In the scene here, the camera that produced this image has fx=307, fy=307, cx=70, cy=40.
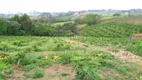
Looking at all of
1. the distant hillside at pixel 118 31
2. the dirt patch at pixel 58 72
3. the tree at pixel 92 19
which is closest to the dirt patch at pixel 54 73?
the dirt patch at pixel 58 72

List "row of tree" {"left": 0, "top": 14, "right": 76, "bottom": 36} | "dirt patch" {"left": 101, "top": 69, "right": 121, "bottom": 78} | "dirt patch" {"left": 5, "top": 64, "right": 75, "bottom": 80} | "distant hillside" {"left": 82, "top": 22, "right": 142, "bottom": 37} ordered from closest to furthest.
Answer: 1. "dirt patch" {"left": 5, "top": 64, "right": 75, "bottom": 80}
2. "dirt patch" {"left": 101, "top": 69, "right": 121, "bottom": 78}
3. "distant hillside" {"left": 82, "top": 22, "right": 142, "bottom": 37}
4. "row of tree" {"left": 0, "top": 14, "right": 76, "bottom": 36}

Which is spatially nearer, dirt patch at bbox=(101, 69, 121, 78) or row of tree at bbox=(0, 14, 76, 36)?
dirt patch at bbox=(101, 69, 121, 78)

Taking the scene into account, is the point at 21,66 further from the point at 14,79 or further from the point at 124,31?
the point at 124,31

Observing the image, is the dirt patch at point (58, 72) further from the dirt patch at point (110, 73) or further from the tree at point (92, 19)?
the tree at point (92, 19)

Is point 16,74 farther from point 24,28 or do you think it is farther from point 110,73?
point 24,28

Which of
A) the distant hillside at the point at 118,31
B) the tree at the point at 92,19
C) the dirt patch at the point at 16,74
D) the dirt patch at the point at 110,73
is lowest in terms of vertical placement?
the tree at the point at 92,19

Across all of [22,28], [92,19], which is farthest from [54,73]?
[92,19]

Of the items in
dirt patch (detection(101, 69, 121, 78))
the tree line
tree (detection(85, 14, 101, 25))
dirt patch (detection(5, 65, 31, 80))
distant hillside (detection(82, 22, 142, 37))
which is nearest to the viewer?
dirt patch (detection(5, 65, 31, 80))

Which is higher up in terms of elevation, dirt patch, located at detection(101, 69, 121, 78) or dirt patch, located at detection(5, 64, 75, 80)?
dirt patch, located at detection(5, 64, 75, 80)

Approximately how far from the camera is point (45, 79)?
9664 millimetres

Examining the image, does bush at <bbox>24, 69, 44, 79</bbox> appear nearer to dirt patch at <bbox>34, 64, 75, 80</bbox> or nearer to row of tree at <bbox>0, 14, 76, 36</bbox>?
dirt patch at <bbox>34, 64, 75, 80</bbox>

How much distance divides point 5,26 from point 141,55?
40967 millimetres

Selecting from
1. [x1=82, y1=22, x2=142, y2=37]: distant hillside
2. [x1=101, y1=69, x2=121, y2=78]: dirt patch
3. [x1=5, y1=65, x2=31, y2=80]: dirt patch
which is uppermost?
[x1=5, y1=65, x2=31, y2=80]: dirt patch

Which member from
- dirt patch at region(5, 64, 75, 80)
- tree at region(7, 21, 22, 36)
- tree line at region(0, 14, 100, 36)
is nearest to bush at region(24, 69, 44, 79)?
dirt patch at region(5, 64, 75, 80)
